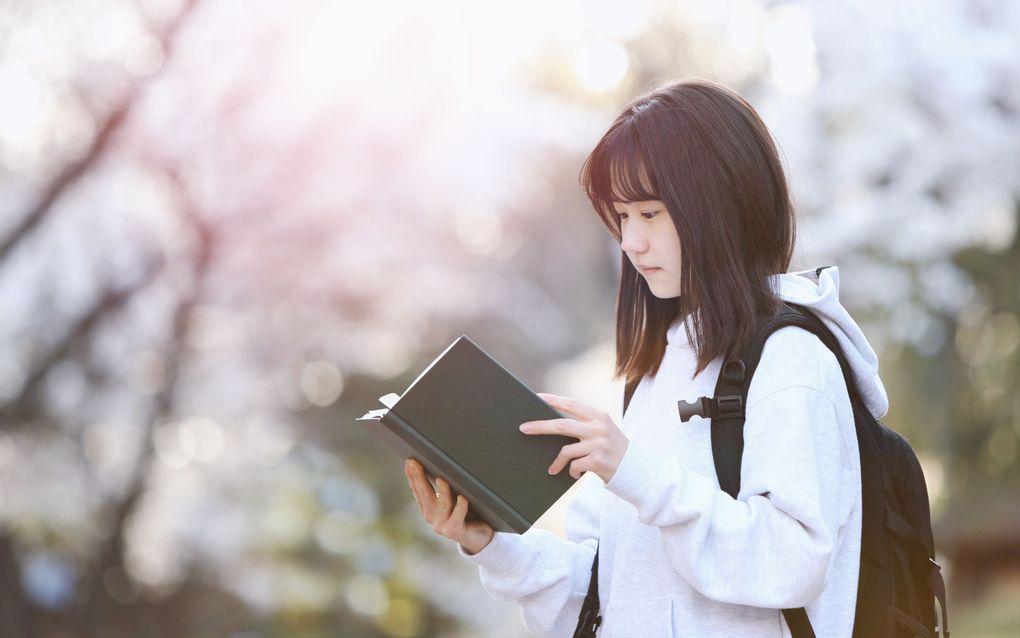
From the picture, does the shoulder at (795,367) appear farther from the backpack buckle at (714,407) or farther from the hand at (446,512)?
the hand at (446,512)

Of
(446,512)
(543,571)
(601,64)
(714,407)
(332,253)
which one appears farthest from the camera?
(601,64)

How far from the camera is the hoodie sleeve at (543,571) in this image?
5.48 feet

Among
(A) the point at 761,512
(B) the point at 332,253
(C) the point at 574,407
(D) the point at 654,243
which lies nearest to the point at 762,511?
(A) the point at 761,512

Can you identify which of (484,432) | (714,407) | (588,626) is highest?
(714,407)

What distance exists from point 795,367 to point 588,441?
276mm

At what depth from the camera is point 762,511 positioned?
1372mm

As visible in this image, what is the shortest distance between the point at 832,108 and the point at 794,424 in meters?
4.15

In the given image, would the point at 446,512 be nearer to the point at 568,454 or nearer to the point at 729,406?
the point at 568,454

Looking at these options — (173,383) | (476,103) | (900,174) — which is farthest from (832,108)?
(173,383)

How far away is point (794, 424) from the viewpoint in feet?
4.55

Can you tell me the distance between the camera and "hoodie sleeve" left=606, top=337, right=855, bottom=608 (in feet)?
4.44

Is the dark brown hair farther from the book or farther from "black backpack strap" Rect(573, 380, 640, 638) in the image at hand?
"black backpack strap" Rect(573, 380, 640, 638)

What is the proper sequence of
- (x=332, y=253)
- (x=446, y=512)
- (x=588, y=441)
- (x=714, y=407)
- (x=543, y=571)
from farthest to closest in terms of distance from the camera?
(x=332, y=253) → (x=543, y=571) → (x=446, y=512) → (x=714, y=407) → (x=588, y=441)

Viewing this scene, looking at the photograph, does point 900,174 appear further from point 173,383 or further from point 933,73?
point 173,383
